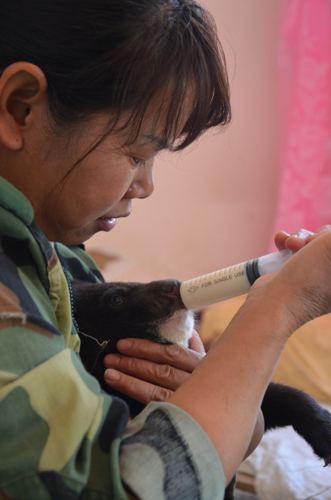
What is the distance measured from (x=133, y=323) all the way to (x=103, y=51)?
1.60 ft

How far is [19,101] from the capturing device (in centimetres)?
62

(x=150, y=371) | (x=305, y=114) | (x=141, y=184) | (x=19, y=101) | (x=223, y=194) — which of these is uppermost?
(x=19, y=101)

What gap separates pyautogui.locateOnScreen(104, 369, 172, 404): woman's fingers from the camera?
0.76 metres

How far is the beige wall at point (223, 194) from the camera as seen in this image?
6.20 feet

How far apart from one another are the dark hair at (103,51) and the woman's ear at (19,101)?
0.02 m

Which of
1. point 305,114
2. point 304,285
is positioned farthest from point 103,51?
point 305,114

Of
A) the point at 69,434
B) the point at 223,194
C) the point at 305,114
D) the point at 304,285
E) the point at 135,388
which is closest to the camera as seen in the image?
the point at 69,434

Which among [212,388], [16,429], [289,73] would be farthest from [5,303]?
[289,73]

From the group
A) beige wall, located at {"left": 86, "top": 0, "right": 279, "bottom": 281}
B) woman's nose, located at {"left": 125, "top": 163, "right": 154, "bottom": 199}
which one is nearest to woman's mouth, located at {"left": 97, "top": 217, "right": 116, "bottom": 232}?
woman's nose, located at {"left": 125, "top": 163, "right": 154, "bottom": 199}

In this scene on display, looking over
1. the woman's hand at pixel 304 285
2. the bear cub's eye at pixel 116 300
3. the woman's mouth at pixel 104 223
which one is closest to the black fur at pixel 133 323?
the bear cub's eye at pixel 116 300

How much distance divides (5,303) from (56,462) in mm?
165

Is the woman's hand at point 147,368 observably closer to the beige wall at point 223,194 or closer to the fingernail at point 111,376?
the fingernail at point 111,376

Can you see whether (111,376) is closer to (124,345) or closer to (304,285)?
(124,345)

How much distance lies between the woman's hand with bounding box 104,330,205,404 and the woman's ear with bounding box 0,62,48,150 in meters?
0.41
